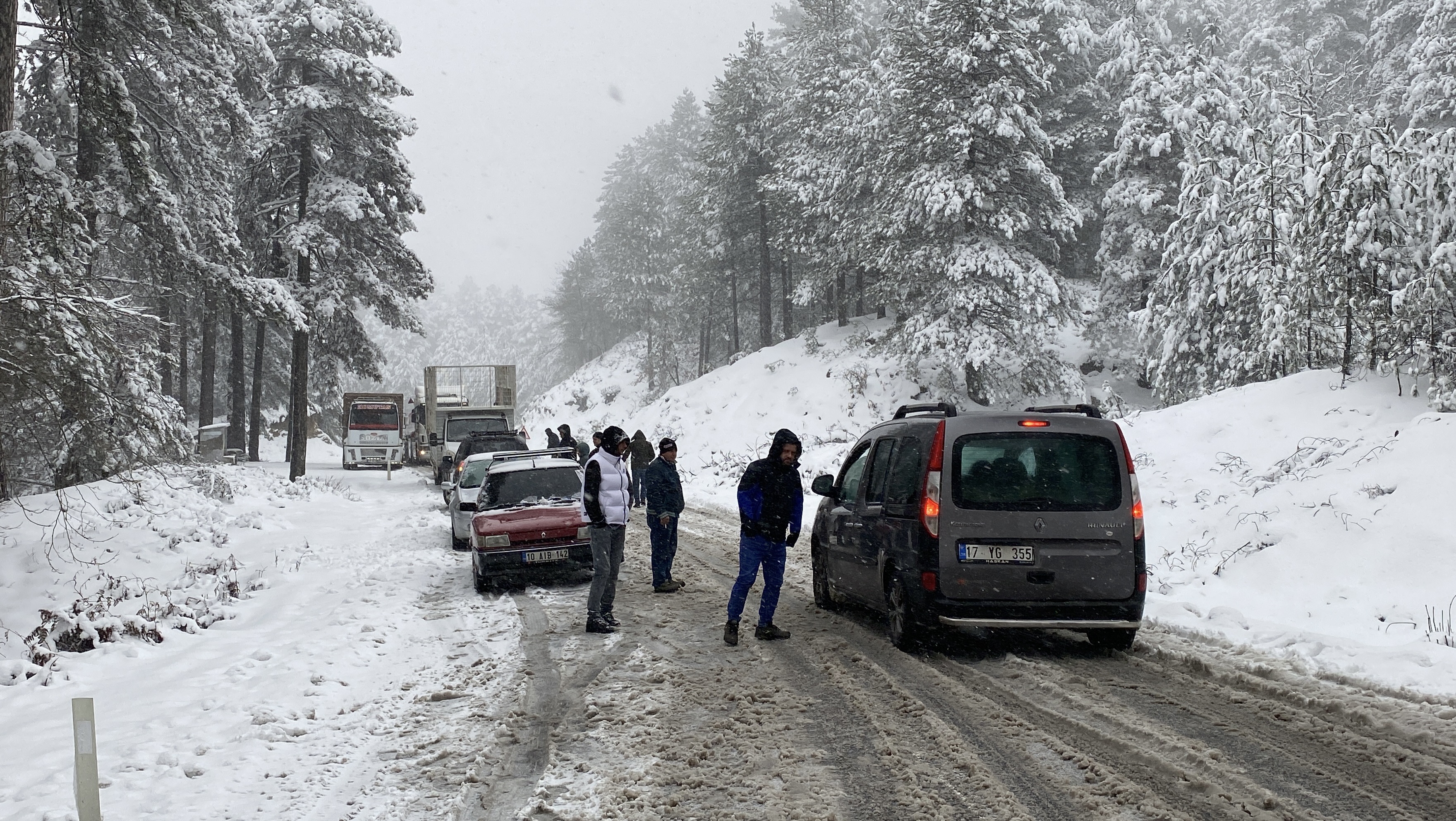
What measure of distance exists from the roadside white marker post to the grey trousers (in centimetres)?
509

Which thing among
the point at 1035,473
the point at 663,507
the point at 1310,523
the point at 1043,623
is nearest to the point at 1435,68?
the point at 1310,523

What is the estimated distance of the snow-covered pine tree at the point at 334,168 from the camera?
25.5 m

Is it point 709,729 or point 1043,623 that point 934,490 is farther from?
point 709,729

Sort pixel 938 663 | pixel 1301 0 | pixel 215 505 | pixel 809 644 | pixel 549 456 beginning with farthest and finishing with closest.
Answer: pixel 1301 0 < pixel 215 505 < pixel 549 456 < pixel 809 644 < pixel 938 663

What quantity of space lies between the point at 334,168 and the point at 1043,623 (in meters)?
26.1

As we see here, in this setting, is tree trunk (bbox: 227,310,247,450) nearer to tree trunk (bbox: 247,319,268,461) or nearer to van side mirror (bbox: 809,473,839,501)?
tree trunk (bbox: 247,319,268,461)

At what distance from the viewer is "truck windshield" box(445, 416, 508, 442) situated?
1125 inches

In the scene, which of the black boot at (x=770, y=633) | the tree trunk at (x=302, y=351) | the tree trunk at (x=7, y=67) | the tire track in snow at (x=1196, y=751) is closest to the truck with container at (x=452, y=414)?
the tree trunk at (x=302, y=351)

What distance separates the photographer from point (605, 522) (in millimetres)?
9180

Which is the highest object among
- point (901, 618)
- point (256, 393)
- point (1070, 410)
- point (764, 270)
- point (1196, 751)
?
point (764, 270)

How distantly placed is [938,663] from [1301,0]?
186 ft

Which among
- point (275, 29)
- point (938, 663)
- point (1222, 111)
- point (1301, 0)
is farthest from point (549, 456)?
point (1301, 0)

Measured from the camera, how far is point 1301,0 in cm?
4984

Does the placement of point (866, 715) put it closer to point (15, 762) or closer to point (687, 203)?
point (15, 762)
